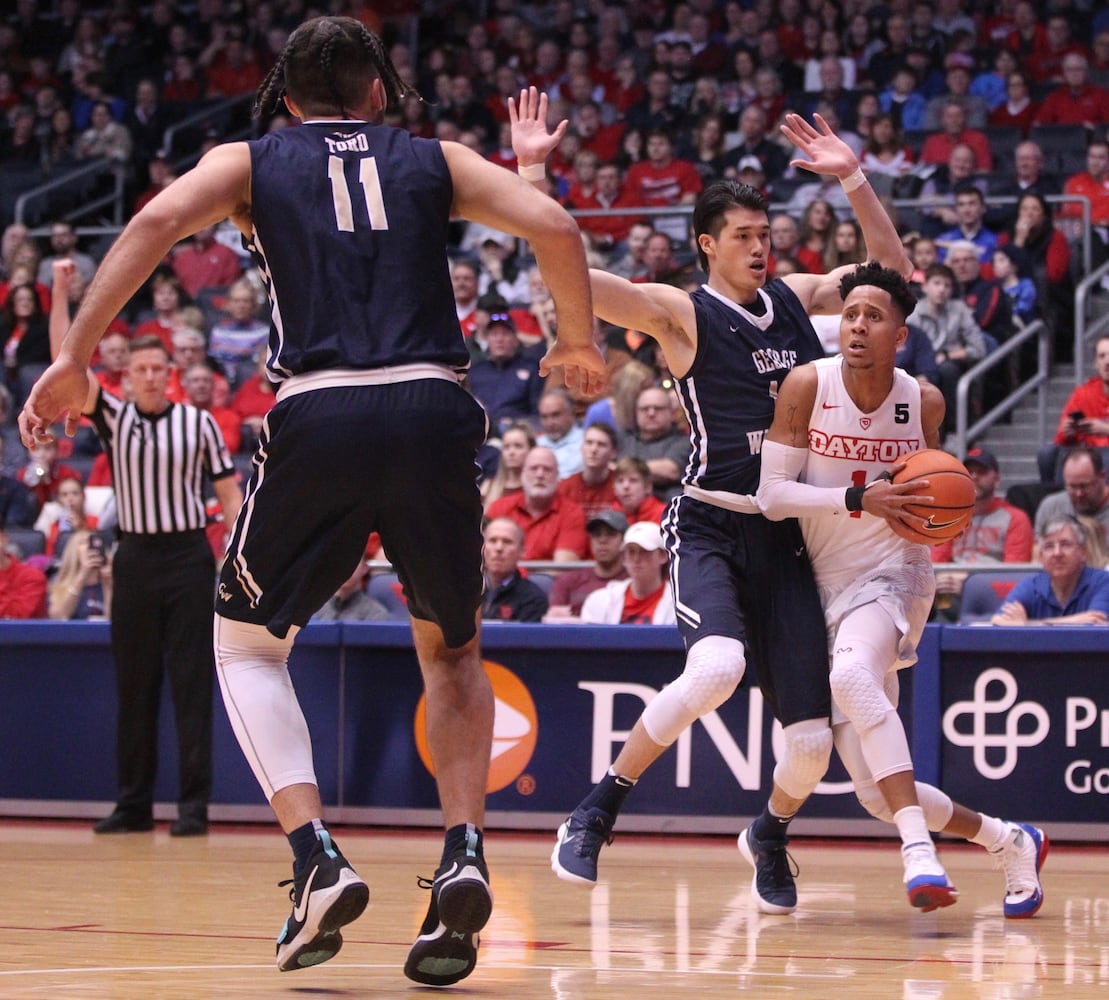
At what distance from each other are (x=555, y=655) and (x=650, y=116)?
27.5ft

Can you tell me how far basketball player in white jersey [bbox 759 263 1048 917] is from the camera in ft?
17.4

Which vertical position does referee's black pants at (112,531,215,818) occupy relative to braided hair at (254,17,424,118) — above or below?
below

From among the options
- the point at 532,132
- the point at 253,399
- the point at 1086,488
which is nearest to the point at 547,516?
the point at 1086,488

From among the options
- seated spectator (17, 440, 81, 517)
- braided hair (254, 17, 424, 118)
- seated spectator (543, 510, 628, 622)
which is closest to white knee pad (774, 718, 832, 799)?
braided hair (254, 17, 424, 118)

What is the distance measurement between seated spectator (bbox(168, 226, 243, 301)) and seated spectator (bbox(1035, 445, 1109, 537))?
8302 millimetres

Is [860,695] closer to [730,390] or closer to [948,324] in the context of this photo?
[730,390]

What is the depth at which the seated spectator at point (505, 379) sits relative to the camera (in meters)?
12.2

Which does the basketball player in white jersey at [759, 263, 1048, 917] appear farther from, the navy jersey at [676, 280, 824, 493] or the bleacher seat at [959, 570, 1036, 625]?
the bleacher seat at [959, 570, 1036, 625]

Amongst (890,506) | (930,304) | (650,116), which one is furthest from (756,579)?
(650,116)

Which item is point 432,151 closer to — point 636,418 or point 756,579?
point 756,579

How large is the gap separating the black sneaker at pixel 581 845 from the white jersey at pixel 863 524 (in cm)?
93

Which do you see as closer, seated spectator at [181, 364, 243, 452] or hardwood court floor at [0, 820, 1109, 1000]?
hardwood court floor at [0, 820, 1109, 1000]

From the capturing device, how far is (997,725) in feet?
26.3

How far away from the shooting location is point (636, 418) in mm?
11141
